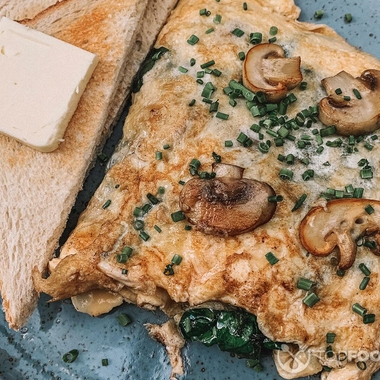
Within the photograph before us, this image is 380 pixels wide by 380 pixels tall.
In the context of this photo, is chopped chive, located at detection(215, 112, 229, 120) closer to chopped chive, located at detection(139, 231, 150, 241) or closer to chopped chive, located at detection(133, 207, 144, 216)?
chopped chive, located at detection(133, 207, 144, 216)

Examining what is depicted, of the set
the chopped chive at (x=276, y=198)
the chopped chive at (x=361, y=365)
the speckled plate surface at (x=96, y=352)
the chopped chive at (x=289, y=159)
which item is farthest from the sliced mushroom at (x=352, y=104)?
the speckled plate surface at (x=96, y=352)

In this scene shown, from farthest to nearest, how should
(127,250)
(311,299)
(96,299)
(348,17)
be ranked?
(348,17) → (96,299) → (127,250) → (311,299)

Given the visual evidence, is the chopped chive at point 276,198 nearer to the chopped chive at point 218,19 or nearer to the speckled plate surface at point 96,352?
the speckled plate surface at point 96,352

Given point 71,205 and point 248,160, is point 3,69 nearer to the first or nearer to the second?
point 71,205

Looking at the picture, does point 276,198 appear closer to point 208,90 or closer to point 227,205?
point 227,205

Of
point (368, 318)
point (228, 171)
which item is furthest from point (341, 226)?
point (228, 171)

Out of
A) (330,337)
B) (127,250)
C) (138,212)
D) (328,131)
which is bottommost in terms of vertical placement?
(330,337)

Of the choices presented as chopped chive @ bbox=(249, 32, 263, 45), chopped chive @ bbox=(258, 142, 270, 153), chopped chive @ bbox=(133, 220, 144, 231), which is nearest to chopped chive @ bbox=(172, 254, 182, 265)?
chopped chive @ bbox=(133, 220, 144, 231)
